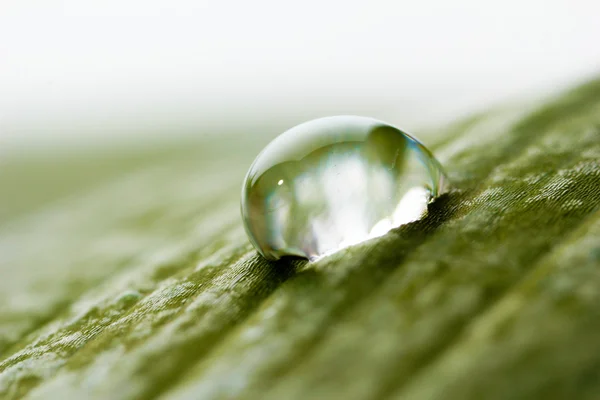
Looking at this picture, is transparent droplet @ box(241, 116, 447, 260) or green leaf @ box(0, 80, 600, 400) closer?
green leaf @ box(0, 80, 600, 400)

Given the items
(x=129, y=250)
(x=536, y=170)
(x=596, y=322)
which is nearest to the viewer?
(x=596, y=322)

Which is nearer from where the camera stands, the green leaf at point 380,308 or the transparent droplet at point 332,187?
the green leaf at point 380,308

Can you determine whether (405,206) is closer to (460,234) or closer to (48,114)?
(460,234)

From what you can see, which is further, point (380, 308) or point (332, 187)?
point (332, 187)

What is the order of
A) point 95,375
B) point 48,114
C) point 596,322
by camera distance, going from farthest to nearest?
point 48,114 → point 95,375 → point 596,322

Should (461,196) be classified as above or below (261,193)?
below

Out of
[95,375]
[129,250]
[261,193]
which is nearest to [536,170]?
[261,193]

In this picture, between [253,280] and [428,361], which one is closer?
[428,361]

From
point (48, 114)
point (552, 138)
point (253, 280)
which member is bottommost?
point (552, 138)
